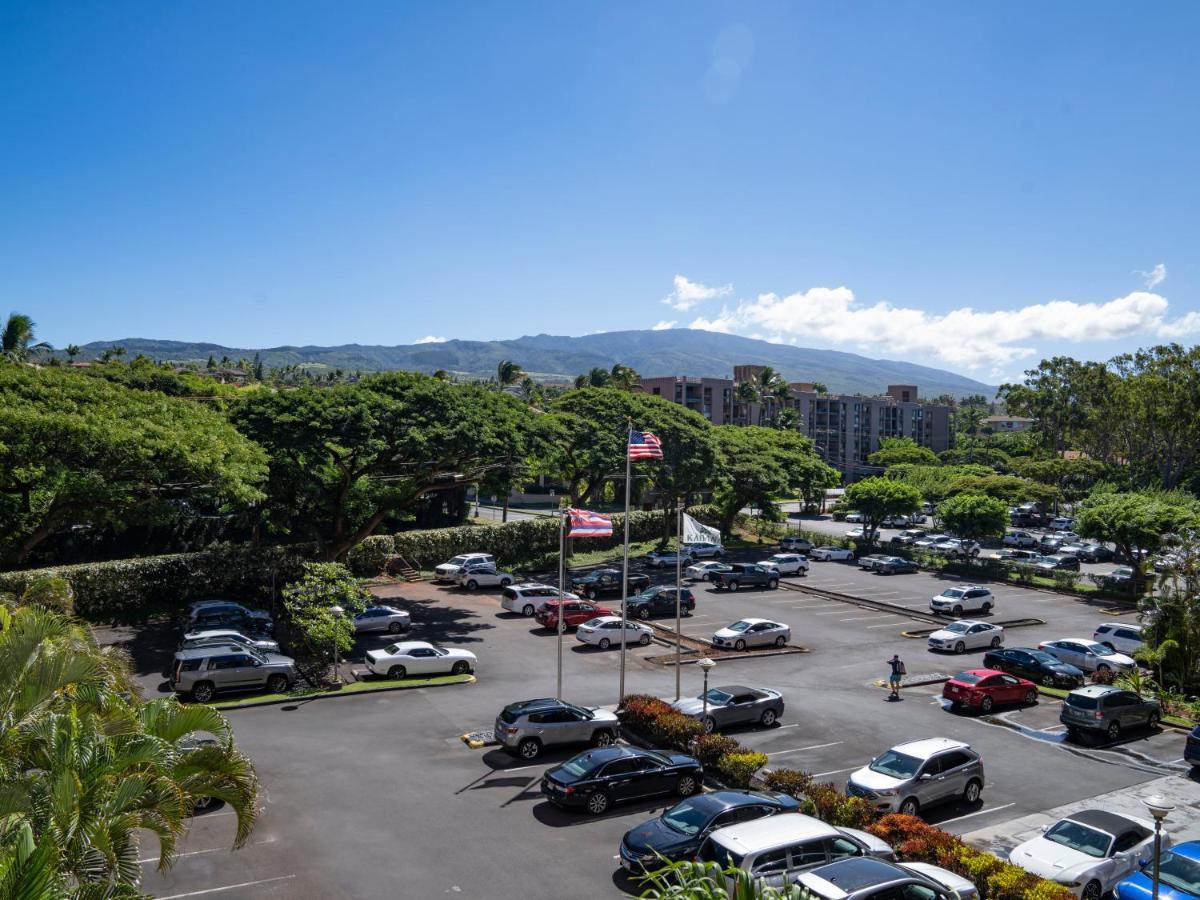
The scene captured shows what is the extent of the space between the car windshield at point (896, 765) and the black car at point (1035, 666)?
46.3ft

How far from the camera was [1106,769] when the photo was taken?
23156 mm

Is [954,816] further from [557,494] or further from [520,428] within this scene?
Result: [557,494]

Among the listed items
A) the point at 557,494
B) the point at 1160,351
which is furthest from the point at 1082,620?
the point at 557,494

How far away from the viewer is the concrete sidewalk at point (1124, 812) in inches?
720

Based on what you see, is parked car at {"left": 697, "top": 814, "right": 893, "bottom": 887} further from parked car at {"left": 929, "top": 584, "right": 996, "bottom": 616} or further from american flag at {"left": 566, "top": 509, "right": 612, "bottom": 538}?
parked car at {"left": 929, "top": 584, "right": 996, "bottom": 616}

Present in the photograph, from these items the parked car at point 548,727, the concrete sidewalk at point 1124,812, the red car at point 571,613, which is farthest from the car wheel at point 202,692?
the concrete sidewalk at point 1124,812

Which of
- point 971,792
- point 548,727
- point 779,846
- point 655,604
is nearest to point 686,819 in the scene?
point 779,846

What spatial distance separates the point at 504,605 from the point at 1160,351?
2811 inches

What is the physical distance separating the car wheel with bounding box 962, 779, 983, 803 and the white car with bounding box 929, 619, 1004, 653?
16.6 m

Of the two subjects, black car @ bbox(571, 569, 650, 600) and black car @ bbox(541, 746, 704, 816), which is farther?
black car @ bbox(571, 569, 650, 600)

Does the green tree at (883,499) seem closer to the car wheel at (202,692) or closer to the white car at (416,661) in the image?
the white car at (416,661)

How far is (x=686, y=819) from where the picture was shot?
16078 mm

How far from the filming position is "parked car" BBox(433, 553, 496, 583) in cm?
4678

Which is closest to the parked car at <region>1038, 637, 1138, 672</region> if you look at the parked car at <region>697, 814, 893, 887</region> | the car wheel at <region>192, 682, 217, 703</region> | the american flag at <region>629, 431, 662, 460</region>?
the american flag at <region>629, 431, 662, 460</region>
